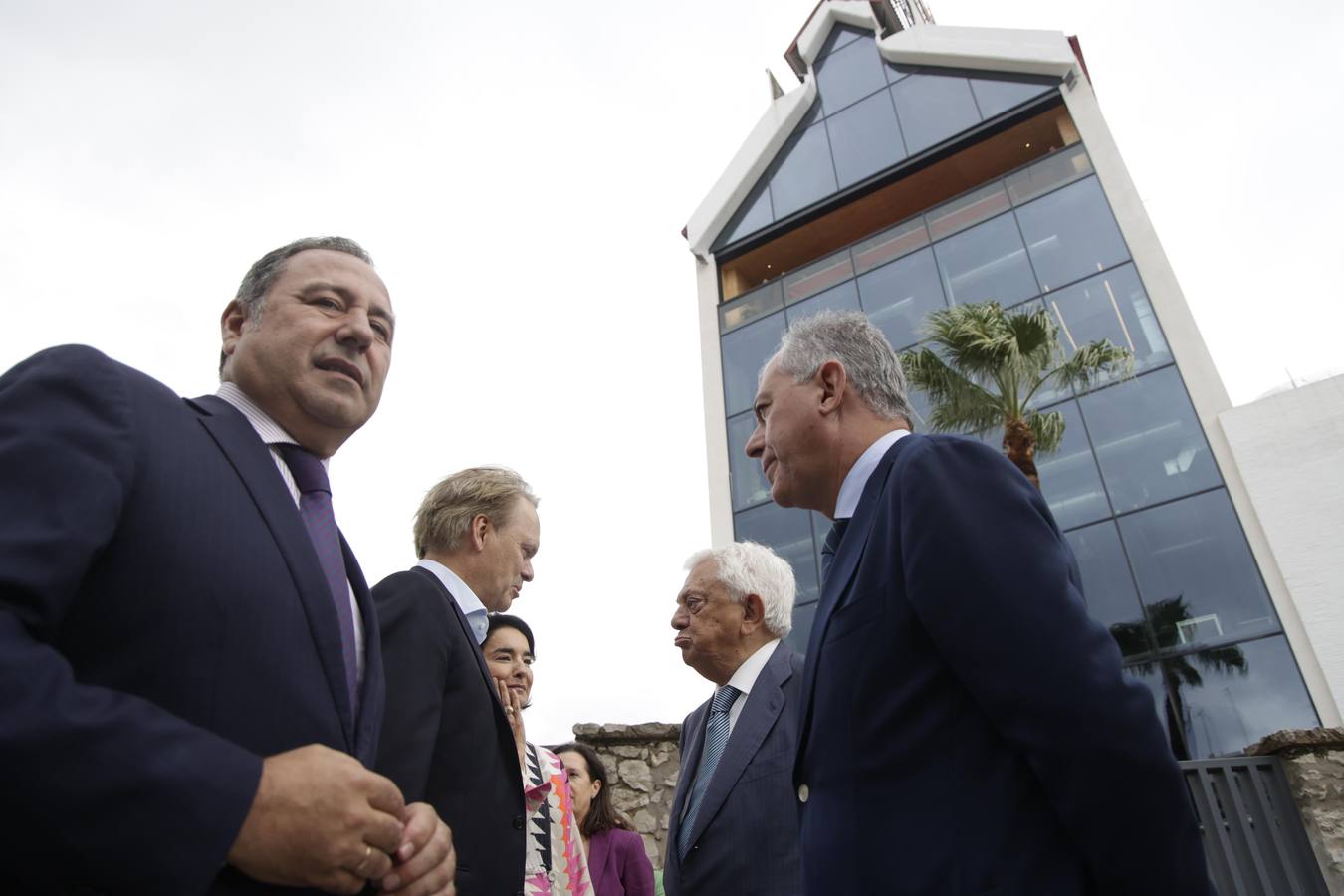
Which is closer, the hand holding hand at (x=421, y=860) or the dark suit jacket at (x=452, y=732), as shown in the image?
the hand holding hand at (x=421, y=860)

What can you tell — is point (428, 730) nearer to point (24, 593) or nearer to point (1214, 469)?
point (24, 593)

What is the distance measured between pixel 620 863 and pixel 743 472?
11827 mm

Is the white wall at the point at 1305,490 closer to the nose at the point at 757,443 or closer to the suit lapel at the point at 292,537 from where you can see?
the nose at the point at 757,443

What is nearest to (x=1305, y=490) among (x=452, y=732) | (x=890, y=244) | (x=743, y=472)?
(x=890, y=244)

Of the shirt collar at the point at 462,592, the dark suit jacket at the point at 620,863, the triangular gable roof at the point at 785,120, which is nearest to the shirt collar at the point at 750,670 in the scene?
the shirt collar at the point at 462,592

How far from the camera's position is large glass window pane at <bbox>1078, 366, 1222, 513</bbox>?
11.7 meters

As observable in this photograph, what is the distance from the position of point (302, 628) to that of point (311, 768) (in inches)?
10.8

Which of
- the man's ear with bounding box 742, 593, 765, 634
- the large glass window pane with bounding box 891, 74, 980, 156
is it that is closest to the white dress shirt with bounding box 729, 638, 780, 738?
the man's ear with bounding box 742, 593, 765, 634

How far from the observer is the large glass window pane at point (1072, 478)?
12.1m

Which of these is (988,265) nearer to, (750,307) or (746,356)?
(746,356)

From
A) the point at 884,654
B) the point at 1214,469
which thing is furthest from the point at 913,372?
the point at 884,654

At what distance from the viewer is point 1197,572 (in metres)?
11.1

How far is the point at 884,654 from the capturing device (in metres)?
1.65

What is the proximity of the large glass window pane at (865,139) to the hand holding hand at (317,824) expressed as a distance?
18691 mm
